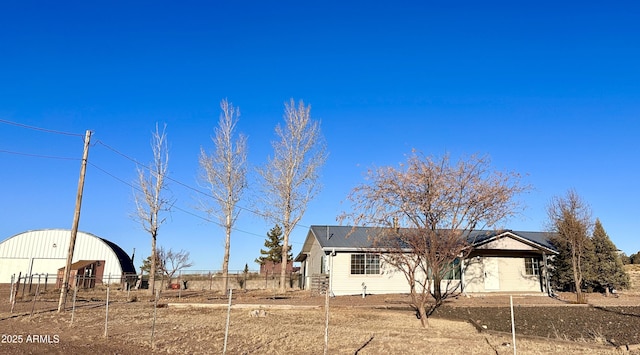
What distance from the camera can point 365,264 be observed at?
2625 cm

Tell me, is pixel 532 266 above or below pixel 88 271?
above

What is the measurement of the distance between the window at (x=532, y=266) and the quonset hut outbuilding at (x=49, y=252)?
36.2 meters

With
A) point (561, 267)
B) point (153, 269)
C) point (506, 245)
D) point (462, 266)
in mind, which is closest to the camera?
point (506, 245)

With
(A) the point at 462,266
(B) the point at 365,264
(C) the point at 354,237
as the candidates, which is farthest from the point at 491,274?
(C) the point at 354,237

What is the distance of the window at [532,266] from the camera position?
28125mm

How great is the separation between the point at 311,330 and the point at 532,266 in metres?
21.1

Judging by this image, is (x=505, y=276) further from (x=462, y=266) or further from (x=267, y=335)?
(x=267, y=335)

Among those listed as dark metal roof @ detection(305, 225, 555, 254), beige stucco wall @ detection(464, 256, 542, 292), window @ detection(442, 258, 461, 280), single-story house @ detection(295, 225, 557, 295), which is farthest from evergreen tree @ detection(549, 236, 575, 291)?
window @ detection(442, 258, 461, 280)

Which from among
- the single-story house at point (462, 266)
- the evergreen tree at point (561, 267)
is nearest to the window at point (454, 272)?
the single-story house at point (462, 266)

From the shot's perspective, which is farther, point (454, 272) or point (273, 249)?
point (273, 249)

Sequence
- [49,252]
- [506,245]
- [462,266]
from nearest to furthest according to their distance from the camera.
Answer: [506,245] → [462,266] → [49,252]

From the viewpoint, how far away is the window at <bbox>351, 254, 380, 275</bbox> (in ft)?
85.8

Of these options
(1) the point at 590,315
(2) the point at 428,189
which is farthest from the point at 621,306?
(2) the point at 428,189

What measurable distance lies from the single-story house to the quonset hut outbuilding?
25897mm
